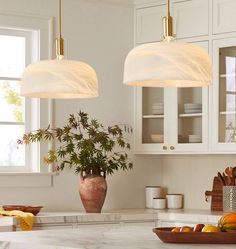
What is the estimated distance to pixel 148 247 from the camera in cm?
307

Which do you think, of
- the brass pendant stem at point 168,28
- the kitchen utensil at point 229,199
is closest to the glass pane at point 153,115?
the kitchen utensil at point 229,199

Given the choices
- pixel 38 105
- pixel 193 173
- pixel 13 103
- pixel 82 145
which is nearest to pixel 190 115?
pixel 193 173

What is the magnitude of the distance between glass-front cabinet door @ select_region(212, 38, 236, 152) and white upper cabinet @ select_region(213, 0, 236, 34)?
3.5 inches

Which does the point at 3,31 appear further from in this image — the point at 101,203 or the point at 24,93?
the point at 24,93

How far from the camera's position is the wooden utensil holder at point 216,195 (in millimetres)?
5934

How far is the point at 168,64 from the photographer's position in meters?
3.13

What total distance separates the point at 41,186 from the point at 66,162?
1.01 ft

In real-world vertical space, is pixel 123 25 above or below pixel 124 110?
above

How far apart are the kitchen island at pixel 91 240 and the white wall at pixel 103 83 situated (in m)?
2.03

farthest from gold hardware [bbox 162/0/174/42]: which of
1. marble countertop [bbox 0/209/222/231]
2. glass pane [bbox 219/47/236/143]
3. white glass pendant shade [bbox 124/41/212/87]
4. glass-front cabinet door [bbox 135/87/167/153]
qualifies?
glass-front cabinet door [bbox 135/87/167/153]

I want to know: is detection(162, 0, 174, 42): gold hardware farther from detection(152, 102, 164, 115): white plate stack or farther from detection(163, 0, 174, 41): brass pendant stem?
detection(152, 102, 164, 115): white plate stack

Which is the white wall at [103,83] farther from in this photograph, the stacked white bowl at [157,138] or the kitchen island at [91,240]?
the kitchen island at [91,240]

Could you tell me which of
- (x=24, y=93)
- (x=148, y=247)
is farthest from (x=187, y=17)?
(x=148, y=247)

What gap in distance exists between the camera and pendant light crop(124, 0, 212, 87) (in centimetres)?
Answer: 312
